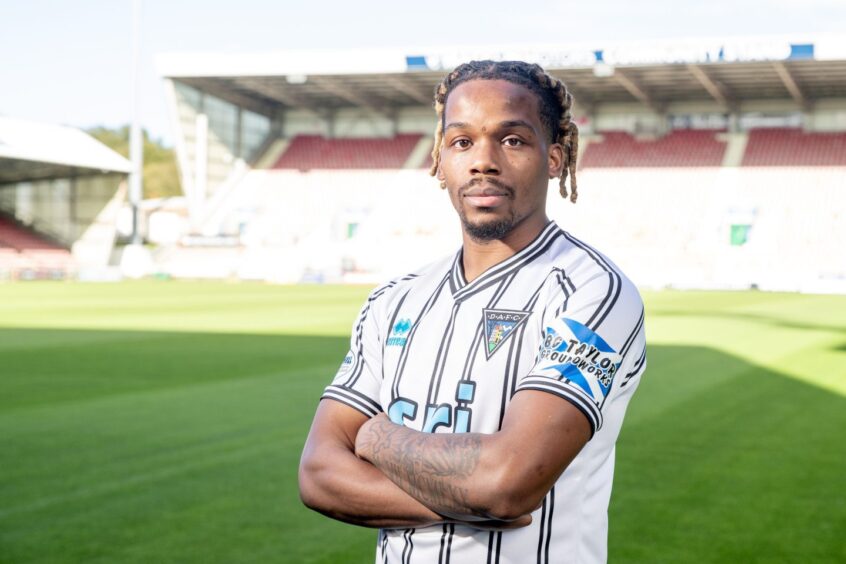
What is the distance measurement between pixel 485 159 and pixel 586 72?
42838 mm

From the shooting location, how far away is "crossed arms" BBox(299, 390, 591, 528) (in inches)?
84.7

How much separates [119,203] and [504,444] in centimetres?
4891

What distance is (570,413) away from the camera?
7.13 ft

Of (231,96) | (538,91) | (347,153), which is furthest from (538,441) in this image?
(347,153)

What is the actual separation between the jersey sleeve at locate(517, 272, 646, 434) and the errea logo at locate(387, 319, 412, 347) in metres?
0.35

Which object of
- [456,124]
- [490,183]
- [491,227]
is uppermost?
[456,124]

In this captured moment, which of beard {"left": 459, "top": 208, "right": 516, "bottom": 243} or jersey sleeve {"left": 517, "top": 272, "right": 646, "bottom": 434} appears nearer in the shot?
jersey sleeve {"left": 517, "top": 272, "right": 646, "bottom": 434}

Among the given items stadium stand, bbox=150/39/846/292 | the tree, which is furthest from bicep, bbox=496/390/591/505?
the tree

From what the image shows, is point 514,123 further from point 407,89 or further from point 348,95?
point 348,95

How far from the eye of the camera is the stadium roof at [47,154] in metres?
43.0

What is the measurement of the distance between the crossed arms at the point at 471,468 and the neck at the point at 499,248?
386mm

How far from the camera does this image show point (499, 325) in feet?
7.52

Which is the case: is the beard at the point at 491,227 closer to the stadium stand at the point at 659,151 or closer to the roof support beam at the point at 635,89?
the roof support beam at the point at 635,89

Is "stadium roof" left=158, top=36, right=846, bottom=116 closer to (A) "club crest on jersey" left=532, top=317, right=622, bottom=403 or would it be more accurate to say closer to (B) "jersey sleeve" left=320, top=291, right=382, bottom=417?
(B) "jersey sleeve" left=320, top=291, right=382, bottom=417
